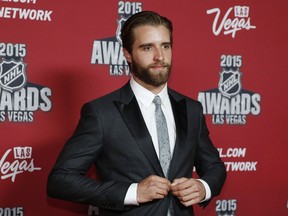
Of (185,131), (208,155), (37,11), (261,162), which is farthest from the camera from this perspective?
(261,162)

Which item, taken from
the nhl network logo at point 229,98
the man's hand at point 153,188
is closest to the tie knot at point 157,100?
the man's hand at point 153,188

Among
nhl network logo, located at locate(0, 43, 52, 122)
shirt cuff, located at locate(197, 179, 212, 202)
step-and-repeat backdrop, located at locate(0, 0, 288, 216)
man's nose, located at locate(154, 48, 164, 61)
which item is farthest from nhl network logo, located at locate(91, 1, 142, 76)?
shirt cuff, located at locate(197, 179, 212, 202)

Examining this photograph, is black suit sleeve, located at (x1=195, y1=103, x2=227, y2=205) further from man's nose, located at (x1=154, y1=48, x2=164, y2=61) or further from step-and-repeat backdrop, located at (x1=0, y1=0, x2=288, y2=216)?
step-and-repeat backdrop, located at (x1=0, y1=0, x2=288, y2=216)

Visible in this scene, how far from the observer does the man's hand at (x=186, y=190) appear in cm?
134

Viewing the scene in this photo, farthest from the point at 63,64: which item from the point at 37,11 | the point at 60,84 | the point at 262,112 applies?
the point at 262,112

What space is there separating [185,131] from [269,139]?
0.96 m

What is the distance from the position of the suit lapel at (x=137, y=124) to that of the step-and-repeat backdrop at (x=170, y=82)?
0.55 metres

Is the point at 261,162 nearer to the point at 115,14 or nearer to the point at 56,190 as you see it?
the point at 115,14

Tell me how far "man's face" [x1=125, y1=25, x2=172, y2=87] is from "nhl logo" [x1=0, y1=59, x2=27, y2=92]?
1.95 feet

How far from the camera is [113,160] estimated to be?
1.41m

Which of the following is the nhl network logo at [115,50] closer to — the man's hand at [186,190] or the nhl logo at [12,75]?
the nhl logo at [12,75]

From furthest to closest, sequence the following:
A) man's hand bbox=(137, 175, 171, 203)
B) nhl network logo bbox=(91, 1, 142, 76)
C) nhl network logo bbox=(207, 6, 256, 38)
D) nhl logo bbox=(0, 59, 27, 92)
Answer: nhl network logo bbox=(207, 6, 256, 38) < nhl network logo bbox=(91, 1, 142, 76) < nhl logo bbox=(0, 59, 27, 92) < man's hand bbox=(137, 175, 171, 203)

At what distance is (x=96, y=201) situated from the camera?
4.42 feet

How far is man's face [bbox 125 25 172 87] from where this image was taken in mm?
1433
